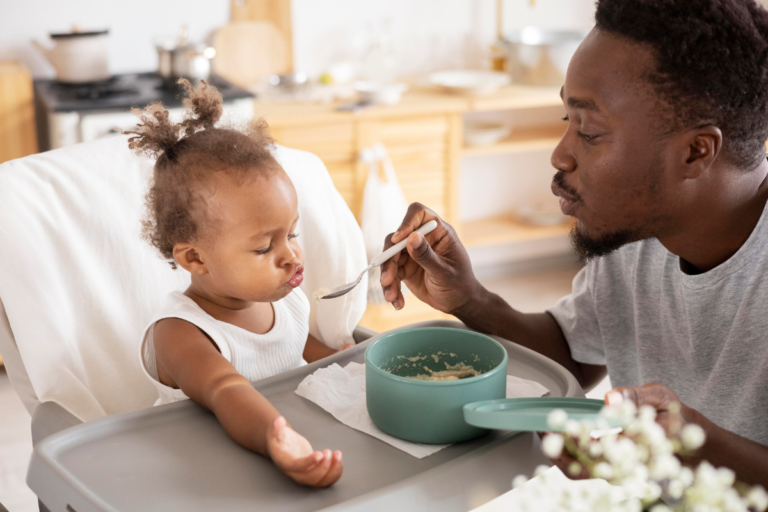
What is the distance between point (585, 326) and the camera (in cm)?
130

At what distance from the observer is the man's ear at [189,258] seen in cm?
110

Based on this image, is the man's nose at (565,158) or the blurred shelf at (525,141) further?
the blurred shelf at (525,141)

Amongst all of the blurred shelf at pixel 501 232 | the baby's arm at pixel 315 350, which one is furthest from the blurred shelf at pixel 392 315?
the baby's arm at pixel 315 350

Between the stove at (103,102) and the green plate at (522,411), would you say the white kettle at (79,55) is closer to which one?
the stove at (103,102)

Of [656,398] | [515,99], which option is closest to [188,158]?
[656,398]

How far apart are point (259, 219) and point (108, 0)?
7.51ft

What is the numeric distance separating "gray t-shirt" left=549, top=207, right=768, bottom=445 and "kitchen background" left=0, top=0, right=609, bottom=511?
4.85ft

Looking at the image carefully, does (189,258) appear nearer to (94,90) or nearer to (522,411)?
(522,411)

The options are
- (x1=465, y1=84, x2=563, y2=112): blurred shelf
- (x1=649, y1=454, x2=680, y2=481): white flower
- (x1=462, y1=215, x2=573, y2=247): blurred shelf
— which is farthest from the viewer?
(x1=462, y1=215, x2=573, y2=247): blurred shelf

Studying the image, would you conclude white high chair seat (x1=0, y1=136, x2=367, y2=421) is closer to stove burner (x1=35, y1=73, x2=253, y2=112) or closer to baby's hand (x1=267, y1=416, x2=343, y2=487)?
baby's hand (x1=267, y1=416, x2=343, y2=487)

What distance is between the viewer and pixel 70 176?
117 centimetres

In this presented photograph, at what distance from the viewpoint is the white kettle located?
8.60 feet

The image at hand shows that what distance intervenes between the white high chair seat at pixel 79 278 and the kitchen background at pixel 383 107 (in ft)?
3.88

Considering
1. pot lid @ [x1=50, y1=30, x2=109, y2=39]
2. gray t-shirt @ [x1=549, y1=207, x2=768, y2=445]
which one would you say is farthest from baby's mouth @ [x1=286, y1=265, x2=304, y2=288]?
pot lid @ [x1=50, y1=30, x2=109, y2=39]
